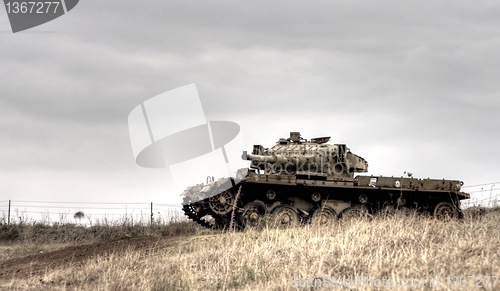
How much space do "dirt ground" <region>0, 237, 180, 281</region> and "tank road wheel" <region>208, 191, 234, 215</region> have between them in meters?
2.18

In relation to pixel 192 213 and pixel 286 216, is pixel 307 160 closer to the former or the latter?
pixel 286 216

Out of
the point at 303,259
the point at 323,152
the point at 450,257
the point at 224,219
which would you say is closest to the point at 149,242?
the point at 224,219

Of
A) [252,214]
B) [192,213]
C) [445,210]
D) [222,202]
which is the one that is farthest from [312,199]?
[445,210]

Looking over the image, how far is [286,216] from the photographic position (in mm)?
22578

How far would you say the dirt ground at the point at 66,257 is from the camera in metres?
16.0

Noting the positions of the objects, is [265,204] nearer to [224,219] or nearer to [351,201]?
[224,219]

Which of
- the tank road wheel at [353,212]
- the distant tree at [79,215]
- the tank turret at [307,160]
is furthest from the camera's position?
the distant tree at [79,215]

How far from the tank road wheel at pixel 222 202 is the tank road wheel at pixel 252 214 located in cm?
54

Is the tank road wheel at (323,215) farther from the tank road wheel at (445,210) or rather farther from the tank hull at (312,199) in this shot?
the tank road wheel at (445,210)

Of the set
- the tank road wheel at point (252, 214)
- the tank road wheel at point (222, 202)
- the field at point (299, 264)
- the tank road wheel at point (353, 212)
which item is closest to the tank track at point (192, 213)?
the tank road wheel at point (222, 202)

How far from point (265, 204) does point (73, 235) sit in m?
8.00

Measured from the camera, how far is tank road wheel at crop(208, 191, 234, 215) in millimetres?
22016

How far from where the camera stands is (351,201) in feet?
75.9

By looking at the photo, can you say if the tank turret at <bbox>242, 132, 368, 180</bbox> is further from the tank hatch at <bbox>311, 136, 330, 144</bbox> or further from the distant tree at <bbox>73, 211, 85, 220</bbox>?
the distant tree at <bbox>73, 211, 85, 220</bbox>
